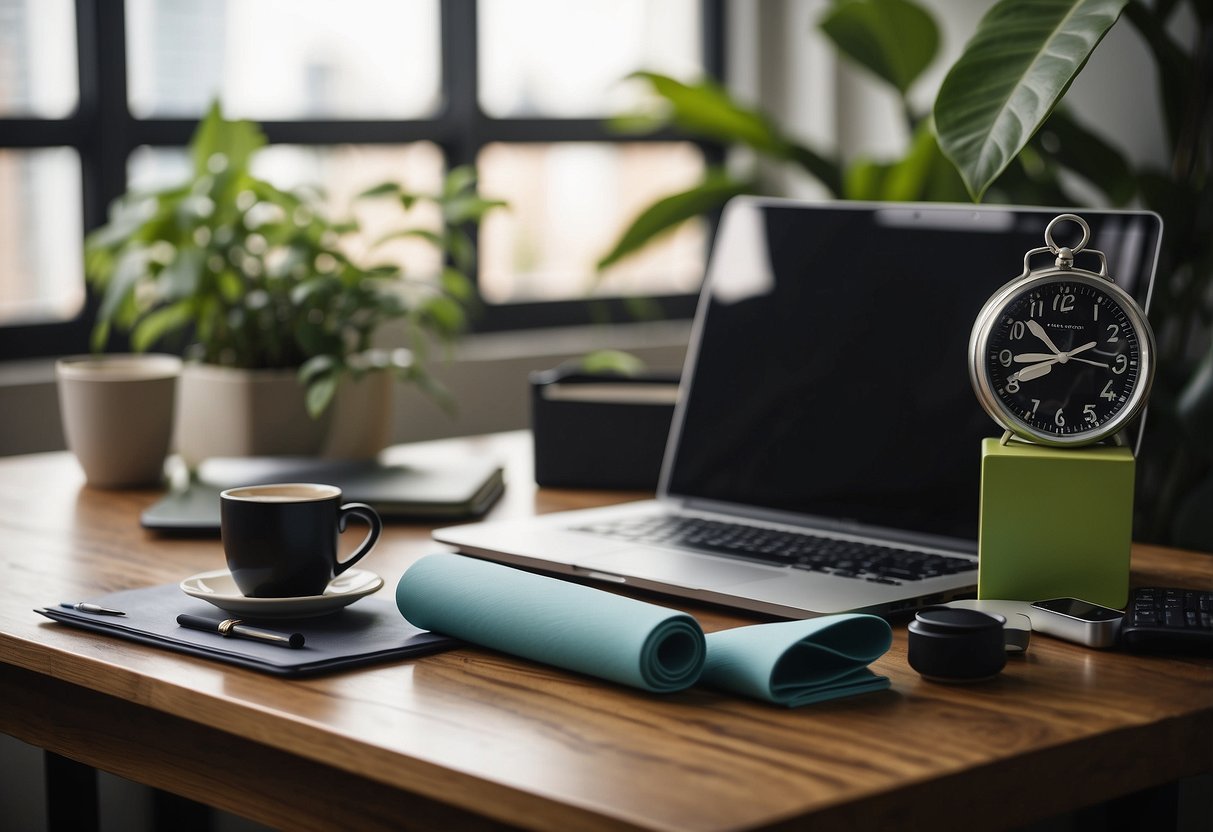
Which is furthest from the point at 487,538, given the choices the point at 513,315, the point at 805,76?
the point at 805,76

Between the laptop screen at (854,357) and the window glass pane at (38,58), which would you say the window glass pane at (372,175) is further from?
the laptop screen at (854,357)

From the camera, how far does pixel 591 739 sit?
2.49ft

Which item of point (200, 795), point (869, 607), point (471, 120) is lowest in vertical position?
point (200, 795)

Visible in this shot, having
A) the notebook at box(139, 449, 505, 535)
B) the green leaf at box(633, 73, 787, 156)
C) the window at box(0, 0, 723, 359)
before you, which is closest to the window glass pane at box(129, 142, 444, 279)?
the window at box(0, 0, 723, 359)

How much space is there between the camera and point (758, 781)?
2.28 feet

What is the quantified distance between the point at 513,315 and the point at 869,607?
2.41 meters

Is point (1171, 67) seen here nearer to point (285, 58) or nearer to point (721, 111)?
point (721, 111)

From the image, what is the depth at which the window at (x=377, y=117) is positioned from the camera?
266cm

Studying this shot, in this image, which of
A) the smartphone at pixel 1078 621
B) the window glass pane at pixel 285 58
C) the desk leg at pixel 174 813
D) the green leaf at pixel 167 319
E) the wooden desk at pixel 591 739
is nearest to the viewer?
the wooden desk at pixel 591 739

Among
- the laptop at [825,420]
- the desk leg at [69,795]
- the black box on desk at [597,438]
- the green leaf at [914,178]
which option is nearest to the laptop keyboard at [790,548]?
the laptop at [825,420]

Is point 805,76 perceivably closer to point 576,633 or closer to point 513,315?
point 513,315

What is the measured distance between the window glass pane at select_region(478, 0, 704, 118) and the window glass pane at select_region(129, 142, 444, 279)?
8.7 inches

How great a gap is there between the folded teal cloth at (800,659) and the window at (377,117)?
5.71 feet

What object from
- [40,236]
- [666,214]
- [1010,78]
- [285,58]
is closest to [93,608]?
[1010,78]
